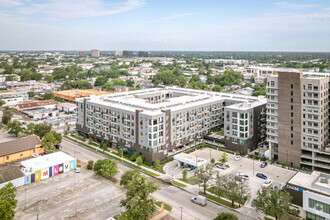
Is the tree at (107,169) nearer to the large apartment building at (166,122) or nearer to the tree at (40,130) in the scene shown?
the large apartment building at (166,122)

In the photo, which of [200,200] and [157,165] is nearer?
[200,200]

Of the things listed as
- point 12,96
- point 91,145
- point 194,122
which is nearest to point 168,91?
point 194,122

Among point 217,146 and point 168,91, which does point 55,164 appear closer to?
point 217,146

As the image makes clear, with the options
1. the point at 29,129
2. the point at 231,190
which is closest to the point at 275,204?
the point at 231,190

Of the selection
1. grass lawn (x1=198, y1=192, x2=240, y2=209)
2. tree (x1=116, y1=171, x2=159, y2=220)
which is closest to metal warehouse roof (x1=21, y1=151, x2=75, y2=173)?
tree (x1=116, y1=171, x2=159, y2=220)

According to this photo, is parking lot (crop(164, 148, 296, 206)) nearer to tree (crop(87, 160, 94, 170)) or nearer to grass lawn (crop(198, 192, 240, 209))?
grass lawn (crop(198, 192, 240, 209))

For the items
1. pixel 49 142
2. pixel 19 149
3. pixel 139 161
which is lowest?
pixel 139 161

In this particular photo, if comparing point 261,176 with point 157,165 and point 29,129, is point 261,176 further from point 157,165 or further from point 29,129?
point 29,129
